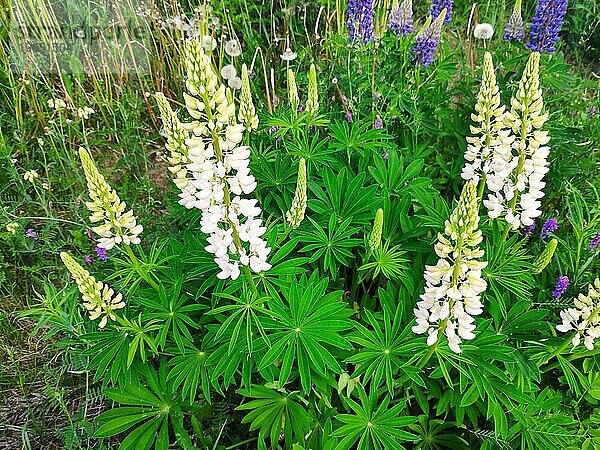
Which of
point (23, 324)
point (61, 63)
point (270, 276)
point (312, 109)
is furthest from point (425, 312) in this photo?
point (61, 63)

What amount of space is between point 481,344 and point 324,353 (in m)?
0.64

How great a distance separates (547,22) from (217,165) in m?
2.28

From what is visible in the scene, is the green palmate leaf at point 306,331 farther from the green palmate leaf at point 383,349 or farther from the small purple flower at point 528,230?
the small purple flower at point 528,230

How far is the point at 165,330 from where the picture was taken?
2.18 meters

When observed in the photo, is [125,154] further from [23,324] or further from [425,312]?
[425,312]

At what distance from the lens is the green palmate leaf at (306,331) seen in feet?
6.75

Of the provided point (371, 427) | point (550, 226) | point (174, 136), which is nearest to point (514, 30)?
point (550, 226)

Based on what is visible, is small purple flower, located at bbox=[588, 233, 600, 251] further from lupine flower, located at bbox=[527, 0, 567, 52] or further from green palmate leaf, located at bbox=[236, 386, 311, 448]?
green palmate leaf, located at bbox=[236, 386, 311, 448]

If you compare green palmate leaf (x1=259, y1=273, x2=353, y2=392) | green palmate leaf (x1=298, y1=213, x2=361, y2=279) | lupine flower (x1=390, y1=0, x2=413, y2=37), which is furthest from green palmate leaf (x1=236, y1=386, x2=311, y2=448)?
lupine flower (x1=390, y1=0, x2=413, y2=37)

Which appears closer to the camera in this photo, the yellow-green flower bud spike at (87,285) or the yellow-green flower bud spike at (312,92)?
the yellow-green flower bud spike at (87,285)

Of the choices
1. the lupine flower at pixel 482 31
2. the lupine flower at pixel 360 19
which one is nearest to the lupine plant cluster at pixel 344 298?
the lupine flower at pixel 360 19

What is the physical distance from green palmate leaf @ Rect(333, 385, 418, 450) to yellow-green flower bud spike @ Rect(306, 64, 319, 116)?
1349 mm

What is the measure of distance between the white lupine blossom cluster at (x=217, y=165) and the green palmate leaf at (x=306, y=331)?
0.25 m

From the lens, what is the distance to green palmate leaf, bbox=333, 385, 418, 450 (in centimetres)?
210
